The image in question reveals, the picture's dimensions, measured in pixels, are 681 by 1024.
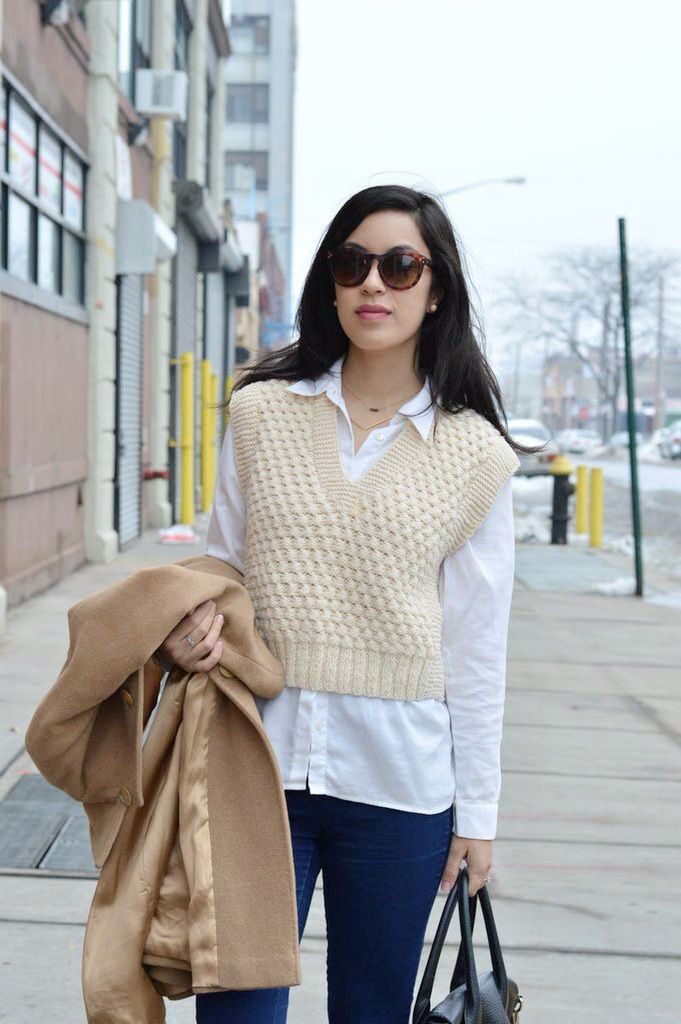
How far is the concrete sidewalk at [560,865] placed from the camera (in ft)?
11.7

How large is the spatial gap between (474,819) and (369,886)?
21 centimetres

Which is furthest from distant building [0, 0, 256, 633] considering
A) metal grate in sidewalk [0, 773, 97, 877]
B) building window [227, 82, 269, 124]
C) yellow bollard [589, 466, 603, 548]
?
building window [227, 82, 269, 124]

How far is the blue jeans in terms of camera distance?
7.07ft

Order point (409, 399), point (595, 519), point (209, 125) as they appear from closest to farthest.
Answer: point (409, 399) < point (595, 519) < point (209, 125)

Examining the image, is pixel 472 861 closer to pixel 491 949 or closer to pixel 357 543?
pixel 491 949

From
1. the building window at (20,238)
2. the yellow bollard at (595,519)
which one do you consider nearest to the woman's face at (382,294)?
the building window at (20,238)

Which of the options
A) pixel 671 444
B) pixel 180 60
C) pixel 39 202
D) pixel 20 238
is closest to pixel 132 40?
pixel 180 60

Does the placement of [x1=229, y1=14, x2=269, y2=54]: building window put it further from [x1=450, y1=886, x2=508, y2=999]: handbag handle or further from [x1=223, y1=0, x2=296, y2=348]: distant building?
[x1=450, y1=886, x2=508, y2=999]: handbag handle

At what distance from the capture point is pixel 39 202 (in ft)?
34.0

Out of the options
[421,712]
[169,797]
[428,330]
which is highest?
[428,330]

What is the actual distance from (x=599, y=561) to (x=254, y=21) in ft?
237

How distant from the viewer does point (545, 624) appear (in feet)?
32.3

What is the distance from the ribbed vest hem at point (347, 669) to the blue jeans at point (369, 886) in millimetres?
181

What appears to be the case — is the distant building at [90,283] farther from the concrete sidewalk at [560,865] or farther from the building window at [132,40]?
the concrete sidewalk at [560,865]
